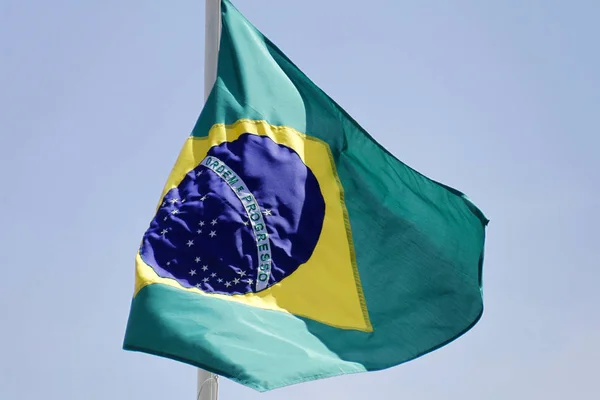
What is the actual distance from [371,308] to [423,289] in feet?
2.03

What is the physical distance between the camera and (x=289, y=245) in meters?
11.4

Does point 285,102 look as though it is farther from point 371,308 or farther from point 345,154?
point 371,308

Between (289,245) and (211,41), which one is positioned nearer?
(289,245)

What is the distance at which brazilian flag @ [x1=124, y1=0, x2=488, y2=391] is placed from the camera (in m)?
10.3

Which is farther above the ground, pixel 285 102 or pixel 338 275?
pixel 285 102

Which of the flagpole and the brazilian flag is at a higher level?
the flagpole

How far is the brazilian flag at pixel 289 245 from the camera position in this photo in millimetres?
10266

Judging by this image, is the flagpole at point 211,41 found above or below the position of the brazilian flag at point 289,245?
above

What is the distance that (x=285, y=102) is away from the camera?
12.4 meters

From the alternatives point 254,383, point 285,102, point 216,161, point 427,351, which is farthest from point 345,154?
point 254,383

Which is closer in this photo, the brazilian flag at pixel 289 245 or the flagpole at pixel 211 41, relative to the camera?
the brazilian flag at pixel 289 245

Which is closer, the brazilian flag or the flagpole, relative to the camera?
the brazilian flag

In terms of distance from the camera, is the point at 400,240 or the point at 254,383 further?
the point at 400,240

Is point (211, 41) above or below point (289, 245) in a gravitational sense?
above
